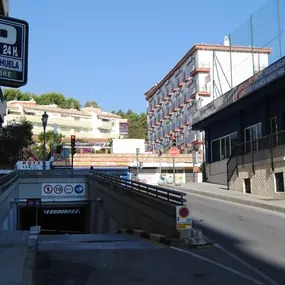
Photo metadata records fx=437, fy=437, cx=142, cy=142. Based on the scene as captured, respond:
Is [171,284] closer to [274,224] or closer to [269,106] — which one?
[274,224]

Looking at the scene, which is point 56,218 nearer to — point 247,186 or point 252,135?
point 252,135

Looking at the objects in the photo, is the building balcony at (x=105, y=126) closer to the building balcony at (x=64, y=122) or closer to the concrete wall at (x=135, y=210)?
the building balcony at (x=64, y=122)

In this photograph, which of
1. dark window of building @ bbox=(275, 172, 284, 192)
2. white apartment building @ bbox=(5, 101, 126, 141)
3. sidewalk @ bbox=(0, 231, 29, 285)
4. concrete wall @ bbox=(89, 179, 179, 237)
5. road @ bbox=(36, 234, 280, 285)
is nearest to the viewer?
sidewalk @ bbox=(0, 231, 29, 285)

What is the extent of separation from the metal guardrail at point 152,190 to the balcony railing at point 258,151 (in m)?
5.48

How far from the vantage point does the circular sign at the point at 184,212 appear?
36.9 ft

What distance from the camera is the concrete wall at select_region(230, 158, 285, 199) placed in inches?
820

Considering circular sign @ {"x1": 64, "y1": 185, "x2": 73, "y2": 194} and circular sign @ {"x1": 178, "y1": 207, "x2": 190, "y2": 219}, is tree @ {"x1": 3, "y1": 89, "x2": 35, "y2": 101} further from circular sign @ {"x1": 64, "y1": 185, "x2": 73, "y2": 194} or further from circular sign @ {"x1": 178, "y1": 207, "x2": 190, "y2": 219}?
circular sign @ {"x1": 178, "y1": 207, "x2": 190, "y2": 219}

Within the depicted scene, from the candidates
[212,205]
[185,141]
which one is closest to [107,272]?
[212,205]

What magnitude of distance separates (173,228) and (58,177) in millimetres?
23657

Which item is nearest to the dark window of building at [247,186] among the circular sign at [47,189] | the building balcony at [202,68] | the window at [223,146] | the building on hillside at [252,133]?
the building on hillside at [252,133]

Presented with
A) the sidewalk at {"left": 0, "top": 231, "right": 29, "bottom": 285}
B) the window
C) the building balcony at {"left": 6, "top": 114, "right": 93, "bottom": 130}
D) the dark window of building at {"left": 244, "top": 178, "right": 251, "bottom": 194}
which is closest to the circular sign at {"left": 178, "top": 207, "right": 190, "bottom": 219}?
the sidewalk at {"left": 0, "top": 231, "right": 29, "bottom": 285}

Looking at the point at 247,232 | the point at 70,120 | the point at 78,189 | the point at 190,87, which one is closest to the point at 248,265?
the point at 247,232

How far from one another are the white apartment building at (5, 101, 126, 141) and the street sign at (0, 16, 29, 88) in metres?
91.7

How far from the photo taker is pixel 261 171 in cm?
2252
